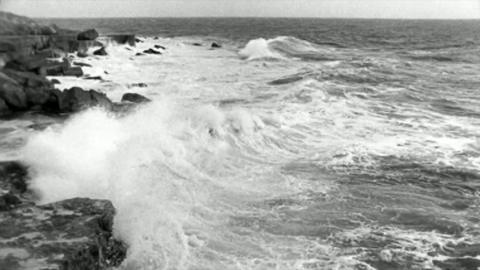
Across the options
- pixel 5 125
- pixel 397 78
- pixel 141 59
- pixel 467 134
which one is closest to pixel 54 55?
pixel 141 59

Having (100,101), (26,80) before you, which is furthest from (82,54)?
(100,101)

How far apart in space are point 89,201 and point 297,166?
4948 millimetres

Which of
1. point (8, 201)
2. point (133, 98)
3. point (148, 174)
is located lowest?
point (148, 174)

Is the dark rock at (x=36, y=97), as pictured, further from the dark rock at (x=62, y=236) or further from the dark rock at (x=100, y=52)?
the dark rock at (x=100, y=52)

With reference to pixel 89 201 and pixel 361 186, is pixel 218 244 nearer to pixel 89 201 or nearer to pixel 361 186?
pixel 89 201

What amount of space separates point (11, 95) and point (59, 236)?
9497 mm

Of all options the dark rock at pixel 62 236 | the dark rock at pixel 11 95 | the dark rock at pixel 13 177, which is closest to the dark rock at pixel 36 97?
the dark rock at pixel 11 95

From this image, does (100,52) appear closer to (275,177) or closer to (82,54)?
(82,54)

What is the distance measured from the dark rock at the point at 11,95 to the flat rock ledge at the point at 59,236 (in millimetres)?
7519

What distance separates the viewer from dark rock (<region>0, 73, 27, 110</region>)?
12836mm

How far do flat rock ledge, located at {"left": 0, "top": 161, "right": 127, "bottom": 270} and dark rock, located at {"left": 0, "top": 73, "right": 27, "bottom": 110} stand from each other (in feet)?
24.7

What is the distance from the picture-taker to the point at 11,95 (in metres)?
13.0

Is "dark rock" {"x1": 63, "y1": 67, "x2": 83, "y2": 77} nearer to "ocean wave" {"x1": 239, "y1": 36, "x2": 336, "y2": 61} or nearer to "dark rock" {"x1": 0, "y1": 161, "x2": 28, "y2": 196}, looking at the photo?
"dark rock" {"x1": 0, "y1": 161, "x2": 28, "y2": 196}

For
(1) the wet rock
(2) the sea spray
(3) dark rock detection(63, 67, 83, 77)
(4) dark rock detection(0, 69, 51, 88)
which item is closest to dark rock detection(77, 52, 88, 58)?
(3) dark rock detection(63, 67, 83, 77)
